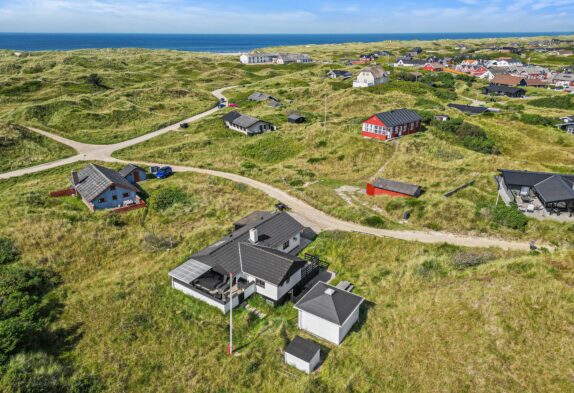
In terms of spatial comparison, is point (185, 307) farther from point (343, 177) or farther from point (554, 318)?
point (343, 177)

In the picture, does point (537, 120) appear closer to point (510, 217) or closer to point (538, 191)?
point (538, 191)

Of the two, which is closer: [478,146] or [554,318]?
[554,318]

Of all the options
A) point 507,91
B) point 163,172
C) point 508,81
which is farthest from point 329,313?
point 508,81

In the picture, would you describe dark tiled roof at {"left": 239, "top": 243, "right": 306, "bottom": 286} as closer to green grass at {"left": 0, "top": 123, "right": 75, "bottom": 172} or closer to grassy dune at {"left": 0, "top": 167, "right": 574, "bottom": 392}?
grassy dune at {"left": 0, "top": 167, "right": 574, "bottom": 392}

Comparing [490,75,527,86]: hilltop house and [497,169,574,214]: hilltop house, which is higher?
[490,75,527,86]: hilltop house

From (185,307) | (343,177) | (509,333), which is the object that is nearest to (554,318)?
(509,333)

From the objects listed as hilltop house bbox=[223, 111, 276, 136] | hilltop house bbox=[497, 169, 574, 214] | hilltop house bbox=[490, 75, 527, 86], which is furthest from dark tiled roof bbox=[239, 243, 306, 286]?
hilltop house bbox=[490, 75, 527, 86]
